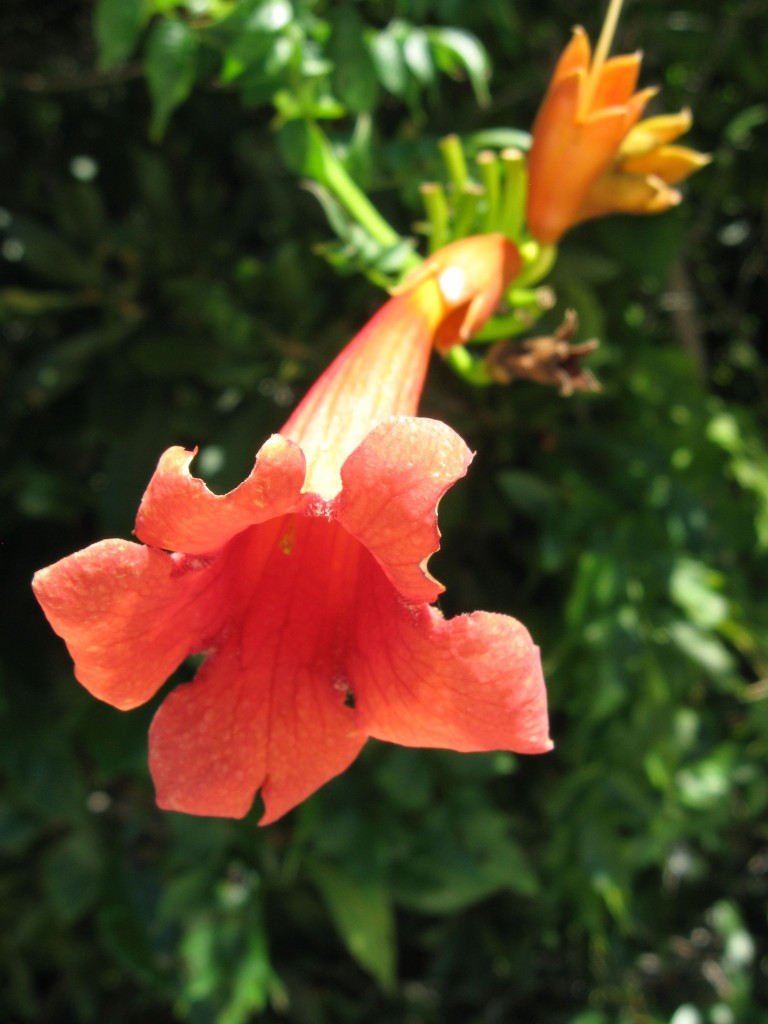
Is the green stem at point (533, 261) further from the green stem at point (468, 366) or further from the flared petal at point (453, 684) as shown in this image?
the flared petal at point (453, 684)

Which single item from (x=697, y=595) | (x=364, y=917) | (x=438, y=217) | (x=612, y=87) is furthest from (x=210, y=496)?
(x=364, y=917)

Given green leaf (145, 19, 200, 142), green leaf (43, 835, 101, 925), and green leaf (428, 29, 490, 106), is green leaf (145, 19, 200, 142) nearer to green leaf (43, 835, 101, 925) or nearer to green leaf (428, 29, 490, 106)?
green leaf (428, 29, 490, 106)

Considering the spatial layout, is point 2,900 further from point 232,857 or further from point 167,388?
point 167,388

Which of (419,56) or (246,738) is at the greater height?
(419,56)

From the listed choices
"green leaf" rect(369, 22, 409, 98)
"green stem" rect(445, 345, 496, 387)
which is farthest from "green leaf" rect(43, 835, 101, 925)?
"green leaf" rect(369, 22, 409, 98)

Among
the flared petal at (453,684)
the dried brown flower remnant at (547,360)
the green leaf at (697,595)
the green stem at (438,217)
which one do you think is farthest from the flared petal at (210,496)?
the green leaf at (697,595)

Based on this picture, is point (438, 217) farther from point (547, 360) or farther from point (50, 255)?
point (50, 255)

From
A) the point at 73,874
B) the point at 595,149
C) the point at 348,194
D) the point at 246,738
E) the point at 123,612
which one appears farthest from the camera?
the point at 73,874

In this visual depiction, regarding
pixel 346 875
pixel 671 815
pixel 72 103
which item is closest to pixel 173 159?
pixel 72 103
